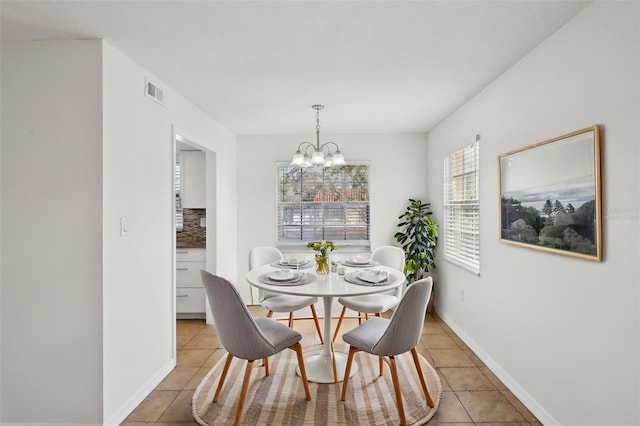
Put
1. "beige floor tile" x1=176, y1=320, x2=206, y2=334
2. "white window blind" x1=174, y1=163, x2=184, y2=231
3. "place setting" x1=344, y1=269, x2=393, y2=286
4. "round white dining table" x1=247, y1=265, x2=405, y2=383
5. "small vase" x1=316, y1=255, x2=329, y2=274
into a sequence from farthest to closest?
1. "white window blind" x1=174, y1=163, x2=184, y2=231
2. "beige floor tile" x1=176, y1=320, x2=206, y2=334
3. "small vase" x1=316, y1=255, x2=329, y2=274
4. "place setting" x1=344, y1=269, x2=393, y2=286
5. "round white dining table" x1=247, y1=265, x2=405, y2=383

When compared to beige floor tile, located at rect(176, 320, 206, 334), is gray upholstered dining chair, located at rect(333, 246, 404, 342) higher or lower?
higher

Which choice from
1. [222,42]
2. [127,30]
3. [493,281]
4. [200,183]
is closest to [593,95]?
[493,281]

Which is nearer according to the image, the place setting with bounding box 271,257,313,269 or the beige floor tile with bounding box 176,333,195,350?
the place setting with bounding box 271,257,313,269

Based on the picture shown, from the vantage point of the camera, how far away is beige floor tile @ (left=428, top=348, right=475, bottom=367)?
3.00m

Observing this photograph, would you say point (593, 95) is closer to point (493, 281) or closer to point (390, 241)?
point (493, 281)

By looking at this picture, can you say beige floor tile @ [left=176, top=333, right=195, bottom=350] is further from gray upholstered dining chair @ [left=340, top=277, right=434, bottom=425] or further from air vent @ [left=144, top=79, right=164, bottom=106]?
air vent @ [left=144, top=79, right=164, bottom=106]

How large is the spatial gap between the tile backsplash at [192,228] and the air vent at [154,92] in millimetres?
1898

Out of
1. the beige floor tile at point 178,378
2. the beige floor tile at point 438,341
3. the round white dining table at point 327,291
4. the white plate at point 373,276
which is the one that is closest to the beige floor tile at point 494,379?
the beige floor tile at point 438,341

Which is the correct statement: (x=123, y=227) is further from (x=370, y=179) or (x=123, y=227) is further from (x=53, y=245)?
(x=370, y=179)

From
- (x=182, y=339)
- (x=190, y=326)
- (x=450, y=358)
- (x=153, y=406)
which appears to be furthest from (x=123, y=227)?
(x=450, y=358)

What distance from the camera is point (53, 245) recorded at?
2.12 m

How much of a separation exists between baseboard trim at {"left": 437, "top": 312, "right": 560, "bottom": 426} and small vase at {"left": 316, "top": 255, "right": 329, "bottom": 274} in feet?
5.10

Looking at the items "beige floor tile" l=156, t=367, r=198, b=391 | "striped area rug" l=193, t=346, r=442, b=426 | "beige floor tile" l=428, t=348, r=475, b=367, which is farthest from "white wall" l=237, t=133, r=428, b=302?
"striped area rug" l=193, t=346, r=442, b=426

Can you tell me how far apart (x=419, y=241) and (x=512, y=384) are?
196 cm
